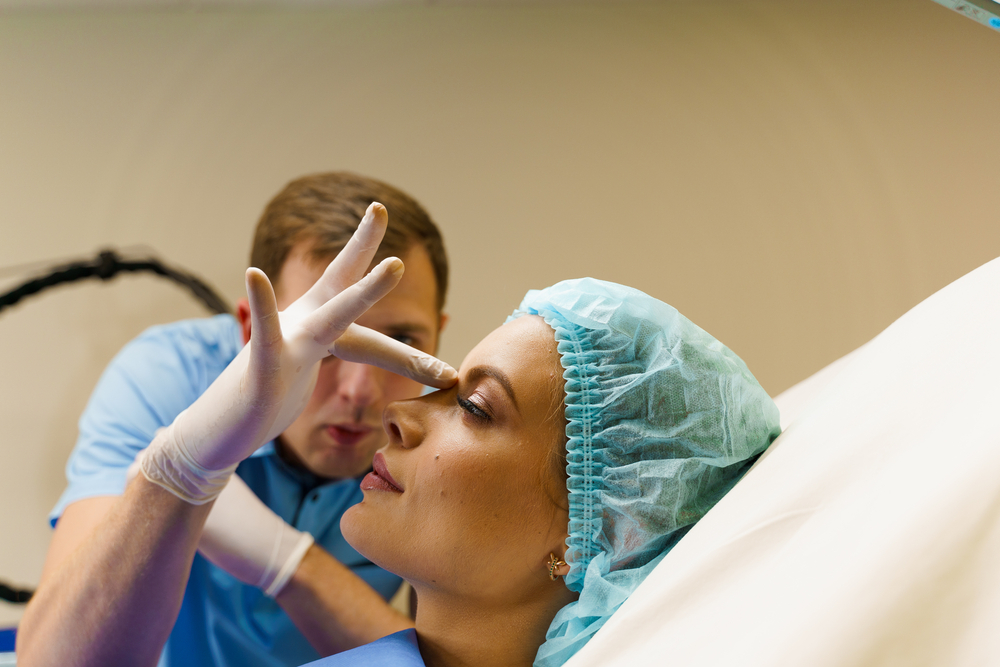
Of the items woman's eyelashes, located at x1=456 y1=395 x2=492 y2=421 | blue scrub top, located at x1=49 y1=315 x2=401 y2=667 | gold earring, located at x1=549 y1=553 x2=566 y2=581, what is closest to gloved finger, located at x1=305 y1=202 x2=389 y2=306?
woman's eyelashes, located at x1=456 y1=395 x2=492 y2=421

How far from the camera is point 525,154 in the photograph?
6.97 ft

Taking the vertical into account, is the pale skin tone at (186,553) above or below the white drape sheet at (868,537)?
below

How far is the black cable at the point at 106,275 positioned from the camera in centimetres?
198

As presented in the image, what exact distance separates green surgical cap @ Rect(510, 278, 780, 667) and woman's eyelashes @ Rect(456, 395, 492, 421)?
11 centimetres

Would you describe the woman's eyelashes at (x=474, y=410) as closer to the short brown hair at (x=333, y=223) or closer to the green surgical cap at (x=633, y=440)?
the green surgical cap at (x=633, y=440)

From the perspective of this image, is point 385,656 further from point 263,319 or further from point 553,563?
point 263,319

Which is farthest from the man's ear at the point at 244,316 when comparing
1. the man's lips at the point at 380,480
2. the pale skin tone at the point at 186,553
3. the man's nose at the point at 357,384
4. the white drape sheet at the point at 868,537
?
the white drape sheet at the point at 868,537

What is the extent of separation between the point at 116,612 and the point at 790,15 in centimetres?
218

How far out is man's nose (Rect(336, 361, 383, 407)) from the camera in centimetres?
142

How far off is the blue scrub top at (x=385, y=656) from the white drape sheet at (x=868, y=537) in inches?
10.9

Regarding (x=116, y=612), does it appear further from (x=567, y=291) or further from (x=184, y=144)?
(x=184, y=144)

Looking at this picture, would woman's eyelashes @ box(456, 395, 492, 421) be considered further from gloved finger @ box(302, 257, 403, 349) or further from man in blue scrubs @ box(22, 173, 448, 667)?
man in blue scrubs @ box(22, 173, 448, 667)

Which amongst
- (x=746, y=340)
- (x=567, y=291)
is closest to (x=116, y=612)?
(x=567, y=291)

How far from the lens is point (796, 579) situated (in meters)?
0.63
